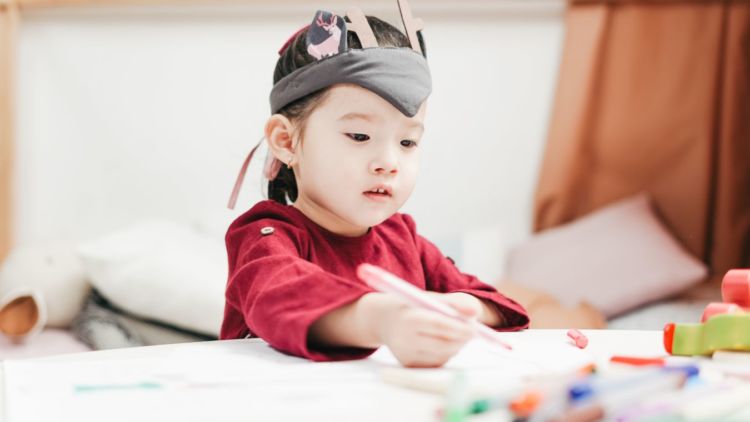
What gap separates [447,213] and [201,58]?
73 cm

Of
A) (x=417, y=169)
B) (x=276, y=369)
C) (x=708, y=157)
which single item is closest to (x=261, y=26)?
(x=708, y=157)

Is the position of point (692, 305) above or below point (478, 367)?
below

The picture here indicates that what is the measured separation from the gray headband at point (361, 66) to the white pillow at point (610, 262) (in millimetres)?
1359

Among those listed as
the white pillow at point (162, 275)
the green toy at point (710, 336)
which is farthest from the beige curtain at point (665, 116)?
the green toy at point (710, 336)

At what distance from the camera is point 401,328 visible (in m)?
0.63

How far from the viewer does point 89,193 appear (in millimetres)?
2449

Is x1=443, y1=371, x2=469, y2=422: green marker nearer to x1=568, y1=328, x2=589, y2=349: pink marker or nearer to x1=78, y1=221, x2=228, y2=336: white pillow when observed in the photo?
x1=568, y1=328, x2=589, y2=349: pink marker

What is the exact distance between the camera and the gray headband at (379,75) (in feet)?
2.63

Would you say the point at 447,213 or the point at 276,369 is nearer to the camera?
the point at 276,369

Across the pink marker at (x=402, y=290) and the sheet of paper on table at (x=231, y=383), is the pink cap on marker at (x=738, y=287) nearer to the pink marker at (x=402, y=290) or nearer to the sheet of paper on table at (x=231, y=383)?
the sheet of paper on table at (x=231, y=383)

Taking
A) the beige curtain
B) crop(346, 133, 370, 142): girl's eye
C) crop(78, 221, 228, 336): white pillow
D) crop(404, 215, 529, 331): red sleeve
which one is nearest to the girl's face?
crop(346, 133, 370, 142): girl's eye

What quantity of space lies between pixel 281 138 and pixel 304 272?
21cm

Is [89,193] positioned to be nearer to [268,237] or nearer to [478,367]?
[268,237]

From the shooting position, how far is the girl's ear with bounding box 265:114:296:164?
89 cm
